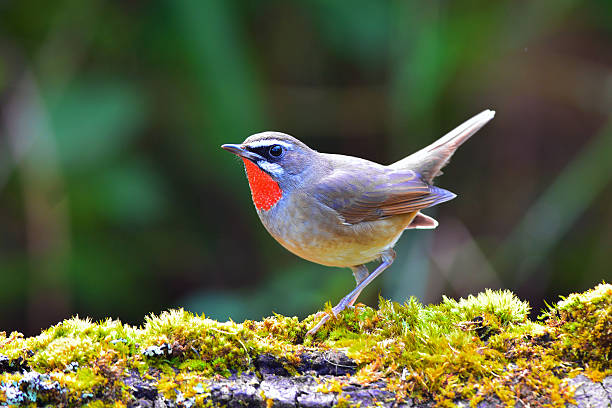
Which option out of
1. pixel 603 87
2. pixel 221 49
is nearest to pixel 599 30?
pixel 603 87

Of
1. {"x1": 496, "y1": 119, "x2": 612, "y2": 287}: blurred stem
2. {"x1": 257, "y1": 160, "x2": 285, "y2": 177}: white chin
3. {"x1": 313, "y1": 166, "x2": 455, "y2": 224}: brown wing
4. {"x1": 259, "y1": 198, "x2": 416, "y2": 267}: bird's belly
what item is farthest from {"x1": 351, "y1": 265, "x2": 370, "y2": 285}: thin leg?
{"x1": 496, "y1": 119, "x2": 612, "y2": 287}: blurred stem

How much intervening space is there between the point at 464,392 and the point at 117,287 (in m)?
4.03

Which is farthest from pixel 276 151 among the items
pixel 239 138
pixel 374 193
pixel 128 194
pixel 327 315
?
pixel 128 194

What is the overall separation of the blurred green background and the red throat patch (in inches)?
59.2

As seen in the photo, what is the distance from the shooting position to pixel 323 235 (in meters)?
4.46

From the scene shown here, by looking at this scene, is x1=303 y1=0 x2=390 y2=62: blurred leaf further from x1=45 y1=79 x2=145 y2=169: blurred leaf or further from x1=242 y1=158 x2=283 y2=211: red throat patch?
x1=242 y1=158 x2=283 y2=211: red throat patch

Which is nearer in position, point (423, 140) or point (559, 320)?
Result: point (559, 320)

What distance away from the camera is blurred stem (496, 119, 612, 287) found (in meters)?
6.39

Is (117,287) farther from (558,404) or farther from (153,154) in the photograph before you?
(558,404)

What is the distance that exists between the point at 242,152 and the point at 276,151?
0.93 ft

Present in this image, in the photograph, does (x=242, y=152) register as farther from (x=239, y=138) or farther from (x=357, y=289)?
(x=239, y=138)

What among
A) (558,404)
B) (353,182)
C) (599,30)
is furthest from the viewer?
(599,30)

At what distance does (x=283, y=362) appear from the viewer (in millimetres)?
3303

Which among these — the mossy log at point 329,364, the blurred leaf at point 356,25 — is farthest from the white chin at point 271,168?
the blurred leaf at point 356,25
